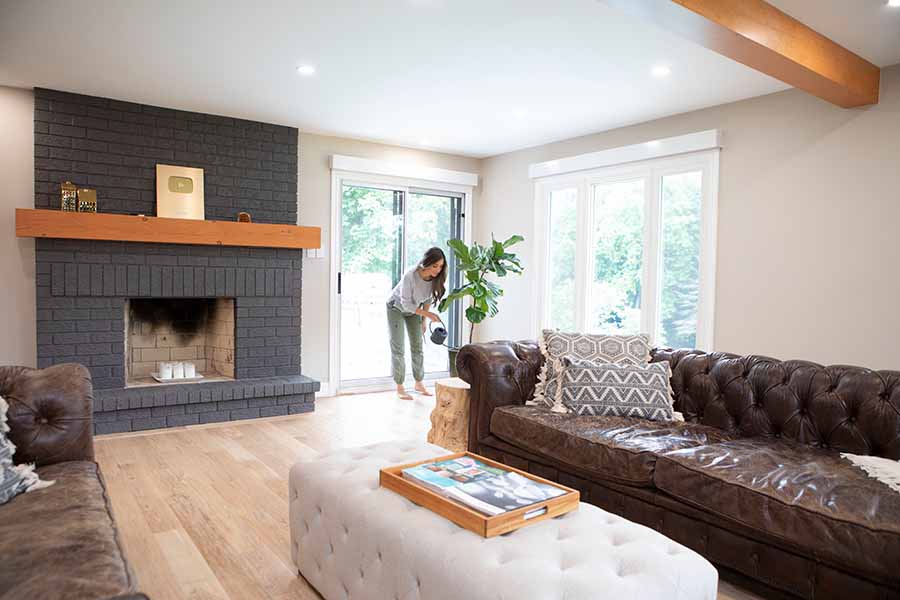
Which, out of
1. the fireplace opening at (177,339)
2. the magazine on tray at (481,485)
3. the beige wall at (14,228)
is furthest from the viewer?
the fireplace opening at (177,339)

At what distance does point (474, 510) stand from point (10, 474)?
4.55 ft

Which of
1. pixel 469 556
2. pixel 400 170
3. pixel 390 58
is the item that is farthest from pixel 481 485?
pixel 400 170

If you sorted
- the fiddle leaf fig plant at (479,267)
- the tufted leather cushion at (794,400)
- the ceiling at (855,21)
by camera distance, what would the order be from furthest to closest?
the fiddle leaf fig plant at (479,267), the ceiling at (855,21), the tufted leather cushion at (794,400)

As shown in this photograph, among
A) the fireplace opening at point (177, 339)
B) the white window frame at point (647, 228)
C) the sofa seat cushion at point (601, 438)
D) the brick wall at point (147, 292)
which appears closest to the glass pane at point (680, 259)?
the white window frame at point (647, 228)

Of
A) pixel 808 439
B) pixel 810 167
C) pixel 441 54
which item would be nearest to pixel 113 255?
pixel 441 54

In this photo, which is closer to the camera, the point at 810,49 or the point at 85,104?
the point at 810,49

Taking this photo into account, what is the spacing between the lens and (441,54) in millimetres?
3480

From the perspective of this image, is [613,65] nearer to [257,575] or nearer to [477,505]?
[477,505]

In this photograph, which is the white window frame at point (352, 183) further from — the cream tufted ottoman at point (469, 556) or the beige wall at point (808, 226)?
the cream tufted ottoman at point (469, 556)

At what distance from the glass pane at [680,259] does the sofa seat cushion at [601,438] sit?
1.94 meters

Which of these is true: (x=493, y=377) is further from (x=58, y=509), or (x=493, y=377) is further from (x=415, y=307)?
(x=415, y=307)

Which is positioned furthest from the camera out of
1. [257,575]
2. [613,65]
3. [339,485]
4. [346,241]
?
[346,241]

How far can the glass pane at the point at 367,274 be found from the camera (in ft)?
19.1

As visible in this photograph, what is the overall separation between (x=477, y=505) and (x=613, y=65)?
2881 mm
